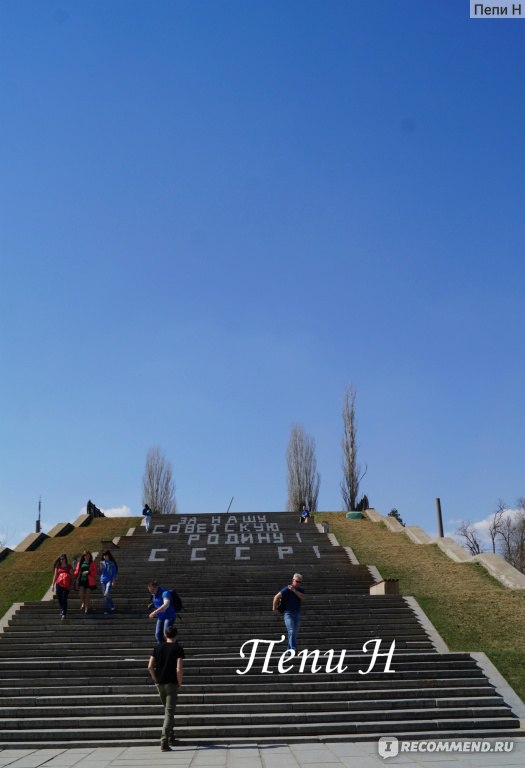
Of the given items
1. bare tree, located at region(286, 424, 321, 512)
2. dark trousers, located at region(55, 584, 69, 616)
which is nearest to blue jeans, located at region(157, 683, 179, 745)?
dark trousers, located at region(55, 584, 69, 616)

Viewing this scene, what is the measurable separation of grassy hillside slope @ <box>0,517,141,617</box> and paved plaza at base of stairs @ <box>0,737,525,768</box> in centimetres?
929

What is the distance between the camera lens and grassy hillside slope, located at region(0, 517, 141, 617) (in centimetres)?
2019

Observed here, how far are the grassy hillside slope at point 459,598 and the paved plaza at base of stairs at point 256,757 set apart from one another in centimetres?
414

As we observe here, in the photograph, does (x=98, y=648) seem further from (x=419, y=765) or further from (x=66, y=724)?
(x=419, y=765)

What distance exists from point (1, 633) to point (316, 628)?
7123 millimetres

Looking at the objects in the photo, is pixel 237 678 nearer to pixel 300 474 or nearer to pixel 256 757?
pixel 256 757

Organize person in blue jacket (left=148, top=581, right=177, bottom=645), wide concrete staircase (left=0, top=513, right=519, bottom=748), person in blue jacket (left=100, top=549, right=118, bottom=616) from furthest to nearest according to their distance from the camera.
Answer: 1. person in blue jacket (left=100, top=549, right=118, bottom=616)
2. person in blue jacket (left=148, top=581, right=177, bottom=645)
3. wide concrete staircase (left=0, top=513, right=519, bottom=748)

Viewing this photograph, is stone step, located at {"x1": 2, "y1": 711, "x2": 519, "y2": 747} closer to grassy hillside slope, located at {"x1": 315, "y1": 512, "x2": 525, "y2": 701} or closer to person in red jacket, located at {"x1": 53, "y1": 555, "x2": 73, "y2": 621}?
grassy hillside slope, located at {"x1": 315, "y1": 512, "x2": 525, "y2": 701}

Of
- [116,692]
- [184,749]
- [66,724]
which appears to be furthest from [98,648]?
[184,749]

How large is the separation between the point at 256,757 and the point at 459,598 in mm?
10600

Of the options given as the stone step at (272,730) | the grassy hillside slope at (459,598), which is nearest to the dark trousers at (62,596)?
the stone step at (272,730)

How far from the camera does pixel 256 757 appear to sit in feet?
29.2

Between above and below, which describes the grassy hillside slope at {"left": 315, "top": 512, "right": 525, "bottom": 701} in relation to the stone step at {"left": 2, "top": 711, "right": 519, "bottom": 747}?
below

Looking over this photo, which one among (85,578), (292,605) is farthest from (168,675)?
(85,578)
